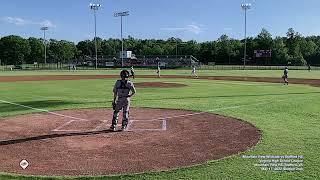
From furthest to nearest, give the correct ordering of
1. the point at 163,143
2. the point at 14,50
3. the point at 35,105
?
the point at 14,50 < the point at 35,105 < the point at 163,143

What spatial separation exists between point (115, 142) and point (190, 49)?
143346 millimetres

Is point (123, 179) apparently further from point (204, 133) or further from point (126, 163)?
point (204, 133)

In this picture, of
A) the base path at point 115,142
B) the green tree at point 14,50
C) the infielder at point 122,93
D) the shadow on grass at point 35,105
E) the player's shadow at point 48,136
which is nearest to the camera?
the base path at point 115,142

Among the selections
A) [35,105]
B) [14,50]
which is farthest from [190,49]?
[35,105]

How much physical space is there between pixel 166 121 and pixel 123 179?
6863 millimetres

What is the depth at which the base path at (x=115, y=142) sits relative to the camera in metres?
9.08

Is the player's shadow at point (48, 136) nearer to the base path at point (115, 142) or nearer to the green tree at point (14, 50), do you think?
the base path at point (115, 142)

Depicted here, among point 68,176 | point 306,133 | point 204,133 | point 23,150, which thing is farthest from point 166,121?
point 68,176

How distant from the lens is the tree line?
133m

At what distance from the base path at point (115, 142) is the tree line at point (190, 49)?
110 m

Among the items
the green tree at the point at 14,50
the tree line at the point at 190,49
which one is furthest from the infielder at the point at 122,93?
the green tree at the point at 14,50

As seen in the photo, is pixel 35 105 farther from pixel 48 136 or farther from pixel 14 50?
pixel 14 50

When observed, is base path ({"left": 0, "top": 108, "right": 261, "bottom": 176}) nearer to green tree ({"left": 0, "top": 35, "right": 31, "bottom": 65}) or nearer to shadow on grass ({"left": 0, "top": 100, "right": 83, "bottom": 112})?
shadow on grass ({"left": 0, "top": 100, "right": 83, "bottom": 112})

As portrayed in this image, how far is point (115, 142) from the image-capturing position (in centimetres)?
1134
